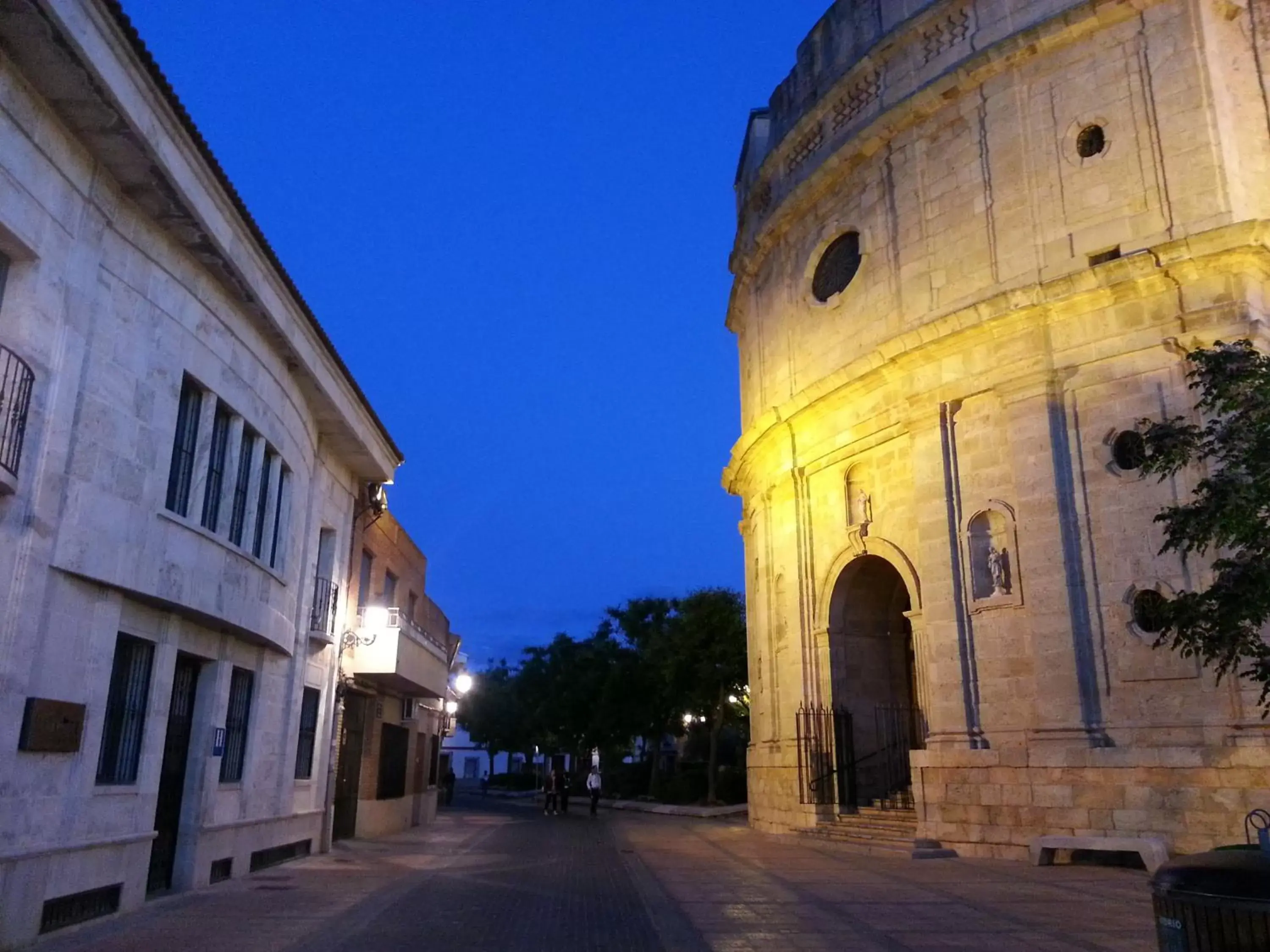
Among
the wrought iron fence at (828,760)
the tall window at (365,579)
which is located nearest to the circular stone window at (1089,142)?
the wrought iron fence at (828,760)

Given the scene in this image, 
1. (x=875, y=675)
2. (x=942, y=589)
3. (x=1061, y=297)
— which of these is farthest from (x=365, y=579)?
(x=1061, y=297)

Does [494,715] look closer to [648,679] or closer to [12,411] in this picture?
[648,679]

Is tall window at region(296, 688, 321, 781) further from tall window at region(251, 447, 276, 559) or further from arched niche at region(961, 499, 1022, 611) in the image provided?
arched niche at region(961, 499, 1022, 611)

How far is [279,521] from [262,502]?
2.36ft

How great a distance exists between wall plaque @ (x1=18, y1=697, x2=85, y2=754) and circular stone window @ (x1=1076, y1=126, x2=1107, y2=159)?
54.8 ft

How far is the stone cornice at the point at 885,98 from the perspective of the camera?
17188 millimetres

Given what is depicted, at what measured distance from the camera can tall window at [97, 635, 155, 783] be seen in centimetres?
991

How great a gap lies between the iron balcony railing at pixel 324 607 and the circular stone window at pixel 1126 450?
12.8 metres

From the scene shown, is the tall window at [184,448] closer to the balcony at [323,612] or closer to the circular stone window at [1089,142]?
the balcony at [323,612]

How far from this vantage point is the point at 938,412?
1767cm

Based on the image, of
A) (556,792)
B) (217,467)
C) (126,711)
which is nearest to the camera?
(126,711)

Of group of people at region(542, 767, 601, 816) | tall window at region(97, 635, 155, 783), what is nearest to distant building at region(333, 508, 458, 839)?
tall window at region(97, 635, 155, 783)

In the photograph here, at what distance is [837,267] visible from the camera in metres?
22.0

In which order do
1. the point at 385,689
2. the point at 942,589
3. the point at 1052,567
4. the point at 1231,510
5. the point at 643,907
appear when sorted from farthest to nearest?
the point at 385,689 → the point at 942,589 → the point at 1052,567 → the point at 643,907 → the point at 1231,510
